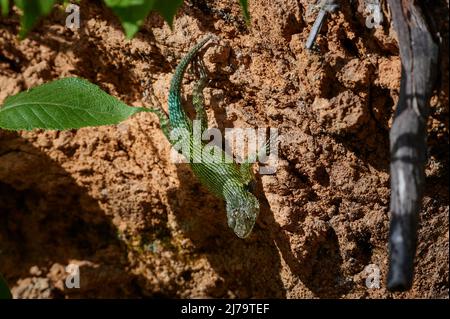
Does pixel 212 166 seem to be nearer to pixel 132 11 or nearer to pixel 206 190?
pixel 206 190

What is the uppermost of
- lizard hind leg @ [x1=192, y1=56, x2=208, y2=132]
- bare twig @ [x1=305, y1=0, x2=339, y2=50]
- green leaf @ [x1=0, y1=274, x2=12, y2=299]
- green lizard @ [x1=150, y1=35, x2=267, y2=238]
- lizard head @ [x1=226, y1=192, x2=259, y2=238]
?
bare twig @ [x1=305, y1=0, x2=339, y2=50]

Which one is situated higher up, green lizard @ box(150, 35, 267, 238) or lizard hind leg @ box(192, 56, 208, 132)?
lizard hind leg @ box(192, 56, 208, 132)

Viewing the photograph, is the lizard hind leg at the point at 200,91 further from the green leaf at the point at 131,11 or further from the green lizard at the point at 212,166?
the green leaf at the point at 131,11

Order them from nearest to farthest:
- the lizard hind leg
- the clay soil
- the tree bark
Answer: the tree bark
the clay soil
the lizard hind leg

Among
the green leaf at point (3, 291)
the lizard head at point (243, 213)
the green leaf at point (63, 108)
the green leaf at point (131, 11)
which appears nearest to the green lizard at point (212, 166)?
the lizard head at point (243, 213)

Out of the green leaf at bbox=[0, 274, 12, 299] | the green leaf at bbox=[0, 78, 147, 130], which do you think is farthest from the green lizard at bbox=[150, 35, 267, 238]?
the green leaf at bbox=[0, 274, 12, 299]

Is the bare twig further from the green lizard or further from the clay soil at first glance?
the green lizard

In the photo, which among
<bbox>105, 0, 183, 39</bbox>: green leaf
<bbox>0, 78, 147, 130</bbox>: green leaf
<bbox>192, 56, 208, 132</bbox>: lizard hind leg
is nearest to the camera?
<bbox>105, 0, 183, 39</bbox>: green leaf
